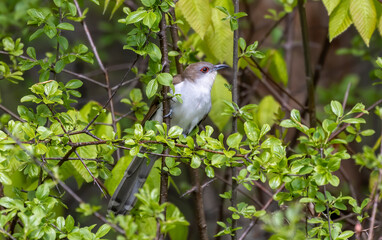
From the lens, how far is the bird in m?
3.65

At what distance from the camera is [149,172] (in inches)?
150

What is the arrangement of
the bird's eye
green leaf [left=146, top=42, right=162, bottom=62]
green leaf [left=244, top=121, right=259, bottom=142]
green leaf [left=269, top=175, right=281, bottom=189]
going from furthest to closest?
the bird's eye
green leaf [left=146, top=42, right=162, bottom=62]
green leaf [left=244, top=121, right=259, bottom=142]
green leaf [left=269, top=175, right=281, bottom=189]

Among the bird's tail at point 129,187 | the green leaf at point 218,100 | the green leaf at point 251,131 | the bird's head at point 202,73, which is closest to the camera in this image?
the green leaf at point 251,131

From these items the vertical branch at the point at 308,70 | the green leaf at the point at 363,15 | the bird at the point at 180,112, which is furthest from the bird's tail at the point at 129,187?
the green leaf at the point at 363,15

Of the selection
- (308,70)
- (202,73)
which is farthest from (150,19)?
(308,70)

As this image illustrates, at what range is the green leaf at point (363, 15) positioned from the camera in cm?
299

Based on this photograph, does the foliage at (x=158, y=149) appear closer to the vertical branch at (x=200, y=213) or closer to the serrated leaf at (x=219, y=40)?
the serrated leaf at (x=219, y=40)

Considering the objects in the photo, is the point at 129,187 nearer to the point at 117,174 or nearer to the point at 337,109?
the point at 117,174

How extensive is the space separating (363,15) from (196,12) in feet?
3.21

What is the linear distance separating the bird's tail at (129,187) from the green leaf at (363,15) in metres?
1.60

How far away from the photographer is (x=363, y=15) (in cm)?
299

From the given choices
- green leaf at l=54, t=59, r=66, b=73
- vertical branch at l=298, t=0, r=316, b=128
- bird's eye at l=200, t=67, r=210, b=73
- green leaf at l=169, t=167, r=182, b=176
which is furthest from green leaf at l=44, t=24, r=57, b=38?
vertical branch at l=298, t=0, r=316, b=128

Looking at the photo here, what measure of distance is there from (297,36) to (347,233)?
6.91 meters

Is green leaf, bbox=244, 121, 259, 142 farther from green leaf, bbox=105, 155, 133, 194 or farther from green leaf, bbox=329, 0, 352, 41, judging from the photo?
green leaf, bbox=105, 155, 133, 194
